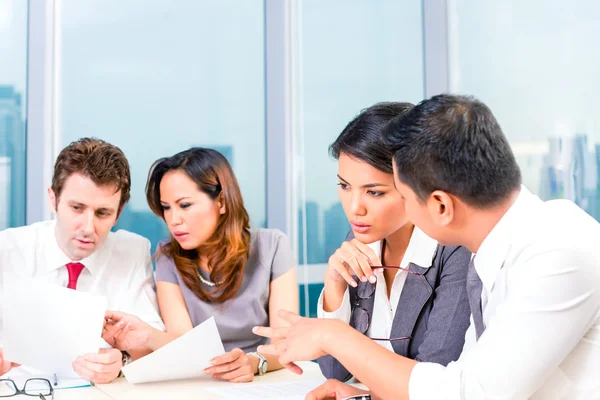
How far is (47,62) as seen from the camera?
337 cm

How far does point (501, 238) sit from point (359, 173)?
51cm

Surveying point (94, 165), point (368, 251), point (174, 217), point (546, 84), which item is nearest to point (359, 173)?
point (368, 251)

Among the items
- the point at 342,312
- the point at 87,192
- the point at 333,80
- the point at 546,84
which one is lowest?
the point at 342,312

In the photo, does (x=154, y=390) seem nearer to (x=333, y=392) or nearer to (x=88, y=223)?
(x=333, y=392)

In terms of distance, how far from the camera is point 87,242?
7.60ft

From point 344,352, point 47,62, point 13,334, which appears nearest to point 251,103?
point 47,62

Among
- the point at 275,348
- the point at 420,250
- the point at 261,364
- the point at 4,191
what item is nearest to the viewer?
the point at 275,348

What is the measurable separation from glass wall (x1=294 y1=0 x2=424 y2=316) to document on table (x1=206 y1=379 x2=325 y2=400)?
6.32 feet

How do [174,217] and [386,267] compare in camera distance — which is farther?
[174,217]

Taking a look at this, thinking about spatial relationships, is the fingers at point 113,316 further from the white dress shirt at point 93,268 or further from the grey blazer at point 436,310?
the grey blazer at point 436,310

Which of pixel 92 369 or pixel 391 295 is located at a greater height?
pixel 391 295

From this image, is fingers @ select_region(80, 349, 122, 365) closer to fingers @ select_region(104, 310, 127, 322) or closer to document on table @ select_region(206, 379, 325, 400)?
fingers @ select_region(104, 310, 127, 322)

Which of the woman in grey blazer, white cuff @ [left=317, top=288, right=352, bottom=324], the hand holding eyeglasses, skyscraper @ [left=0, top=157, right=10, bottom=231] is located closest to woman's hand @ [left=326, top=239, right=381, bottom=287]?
the woman in grey blazer

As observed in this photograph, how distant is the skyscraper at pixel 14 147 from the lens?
3.33 m
